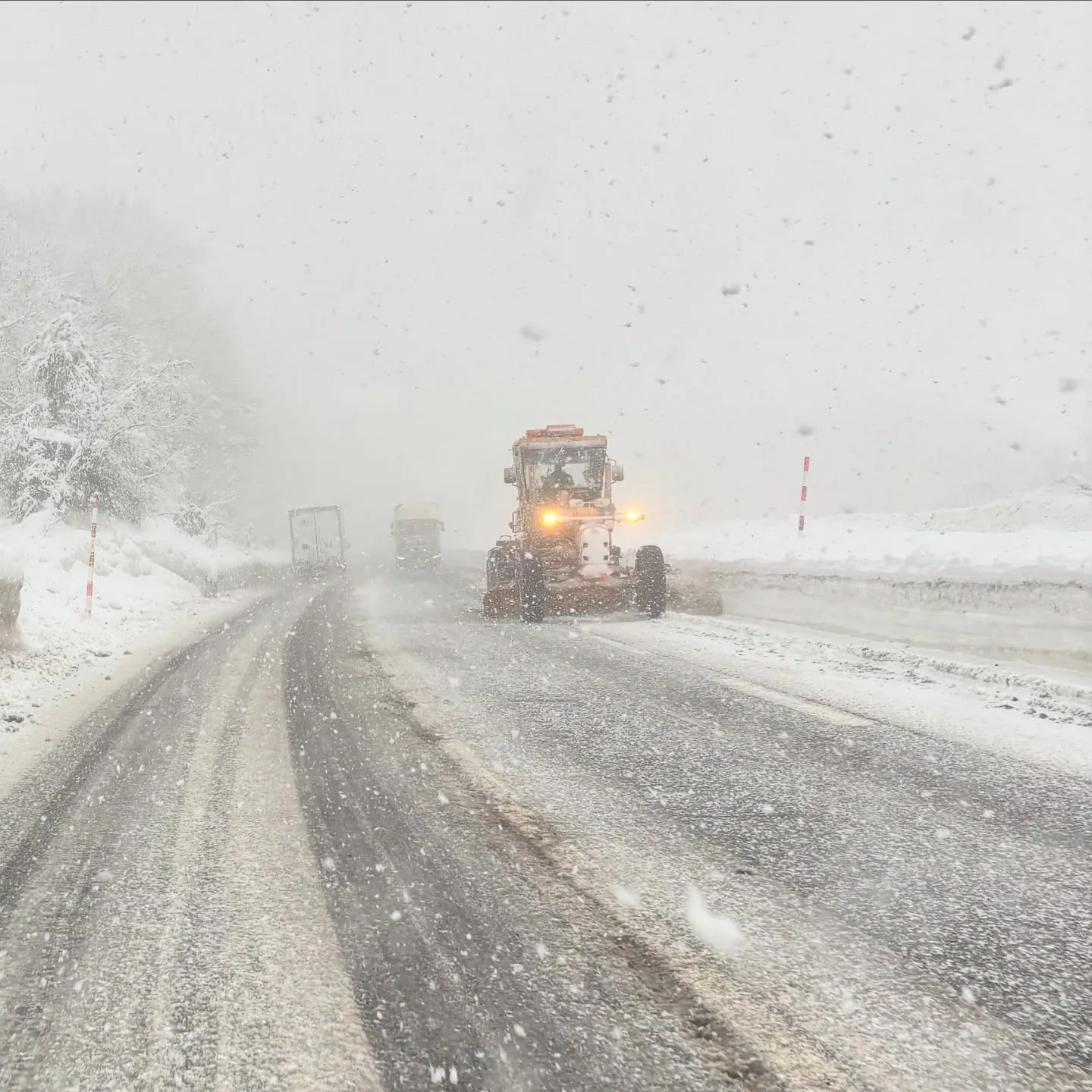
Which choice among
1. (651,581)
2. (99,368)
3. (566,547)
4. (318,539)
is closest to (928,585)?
(651,581)

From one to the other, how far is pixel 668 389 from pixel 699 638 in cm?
8164

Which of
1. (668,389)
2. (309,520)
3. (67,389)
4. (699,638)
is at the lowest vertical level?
(699,638)

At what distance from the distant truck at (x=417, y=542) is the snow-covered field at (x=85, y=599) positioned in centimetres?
647

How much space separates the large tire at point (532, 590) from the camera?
1106 centimetres

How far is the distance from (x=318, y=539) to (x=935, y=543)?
976 inches

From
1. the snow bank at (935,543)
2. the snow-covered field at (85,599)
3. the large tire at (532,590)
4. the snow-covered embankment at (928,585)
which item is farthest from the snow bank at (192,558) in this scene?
the snow-covered embankment at (928,585)

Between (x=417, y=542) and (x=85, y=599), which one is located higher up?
(x=417, y=542)

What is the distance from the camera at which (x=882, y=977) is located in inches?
79.2

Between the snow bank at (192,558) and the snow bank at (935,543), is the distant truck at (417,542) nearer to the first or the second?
the snow bank at (192,558)

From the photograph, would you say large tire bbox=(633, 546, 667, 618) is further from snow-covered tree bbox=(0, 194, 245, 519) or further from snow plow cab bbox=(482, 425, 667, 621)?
snow-covered tree bbox=(0, 194, 245, 519)

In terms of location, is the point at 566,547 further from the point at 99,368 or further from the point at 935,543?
the point at 99,368

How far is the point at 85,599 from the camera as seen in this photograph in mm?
12867

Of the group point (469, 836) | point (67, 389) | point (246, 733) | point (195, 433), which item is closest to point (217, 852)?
point (469, 836)

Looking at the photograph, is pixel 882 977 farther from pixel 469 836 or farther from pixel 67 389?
pixel 67 389
